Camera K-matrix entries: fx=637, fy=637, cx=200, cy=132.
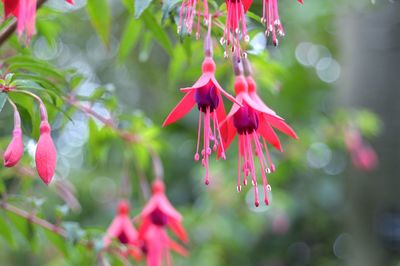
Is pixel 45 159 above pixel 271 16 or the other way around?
the other way around

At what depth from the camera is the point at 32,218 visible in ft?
3.08

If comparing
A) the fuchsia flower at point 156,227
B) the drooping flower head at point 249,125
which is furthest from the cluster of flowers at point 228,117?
the fuchsia flower at point 156,227

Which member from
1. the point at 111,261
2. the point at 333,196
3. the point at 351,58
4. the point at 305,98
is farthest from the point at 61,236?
the point at 305,98

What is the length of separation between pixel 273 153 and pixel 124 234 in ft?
4.64

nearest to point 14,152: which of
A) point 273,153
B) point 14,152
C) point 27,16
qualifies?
point 14,152

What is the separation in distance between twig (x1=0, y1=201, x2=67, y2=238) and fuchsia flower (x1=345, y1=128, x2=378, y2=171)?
128cm

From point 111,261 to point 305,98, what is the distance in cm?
197

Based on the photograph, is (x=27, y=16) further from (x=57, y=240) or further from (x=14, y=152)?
(x=57, y=240)

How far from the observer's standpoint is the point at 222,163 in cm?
232

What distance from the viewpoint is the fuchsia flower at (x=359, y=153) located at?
2029mm

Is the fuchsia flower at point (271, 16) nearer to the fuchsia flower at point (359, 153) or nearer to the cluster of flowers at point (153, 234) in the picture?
the cluster of flowers at point (153, 234)

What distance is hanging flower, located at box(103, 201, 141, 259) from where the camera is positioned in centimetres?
100

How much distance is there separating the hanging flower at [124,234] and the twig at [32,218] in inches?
2.8

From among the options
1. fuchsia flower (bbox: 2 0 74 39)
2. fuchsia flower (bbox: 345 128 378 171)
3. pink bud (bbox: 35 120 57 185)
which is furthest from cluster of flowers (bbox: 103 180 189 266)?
fuchsia flower (bbox: 345 128 378 171)
